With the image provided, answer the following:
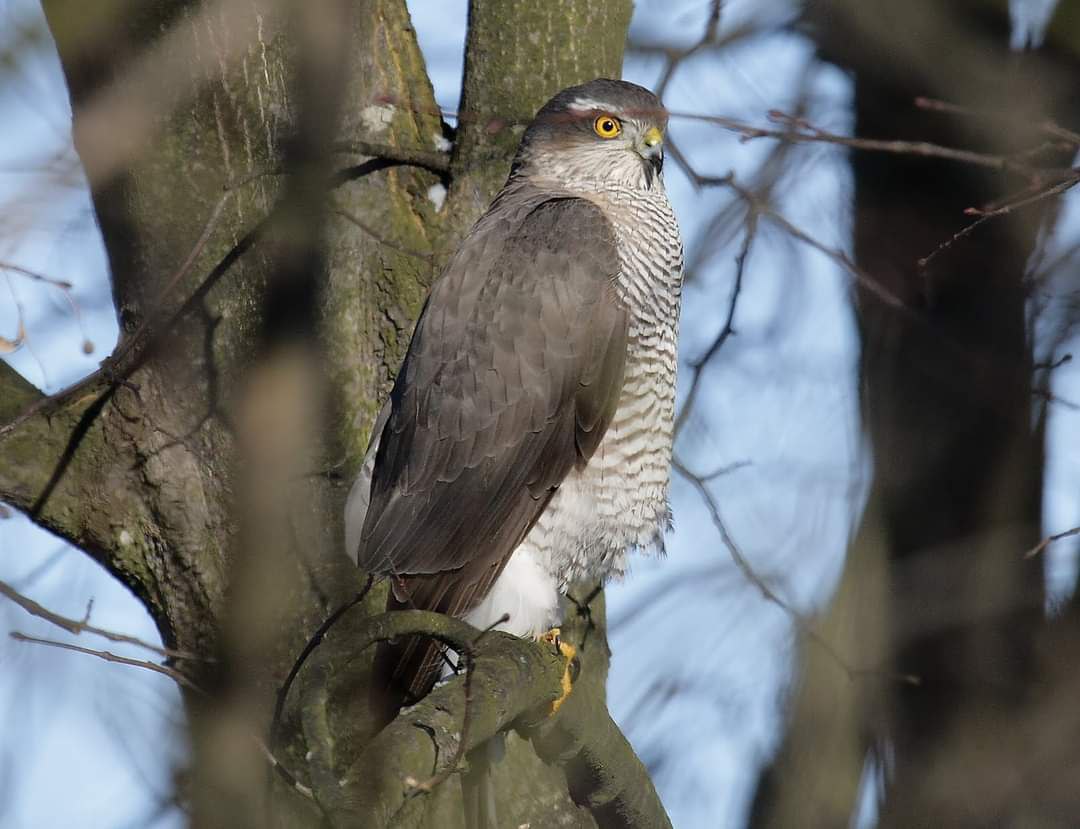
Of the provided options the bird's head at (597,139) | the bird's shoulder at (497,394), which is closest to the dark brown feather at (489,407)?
the bird's shoulder at (497,394)

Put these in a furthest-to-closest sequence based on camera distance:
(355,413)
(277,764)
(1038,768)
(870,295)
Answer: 1. (870,295)
2. (1038,768)
3. (355,413)
4. (277,764)

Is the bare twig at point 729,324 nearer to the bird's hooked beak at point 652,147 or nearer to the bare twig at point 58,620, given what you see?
the bird's hooked beak at point 652,147

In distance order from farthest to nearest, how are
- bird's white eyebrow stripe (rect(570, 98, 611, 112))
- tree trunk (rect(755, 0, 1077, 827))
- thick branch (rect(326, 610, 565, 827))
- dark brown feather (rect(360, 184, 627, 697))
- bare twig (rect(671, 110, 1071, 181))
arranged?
1. tree trunk (rect(755, 0, 1077, 827))
2. bird's white eyebrow stripe (rect(570, 98, 611, 112))
3. dark brown feather (rect(360, 184, 627, 697))
4. bare twig (rect(671, 110, 1071, 181))
5. thick branch (rect(326, 610, 565, 827))

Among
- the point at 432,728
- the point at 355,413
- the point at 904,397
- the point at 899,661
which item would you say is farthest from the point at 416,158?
the point at 899,661

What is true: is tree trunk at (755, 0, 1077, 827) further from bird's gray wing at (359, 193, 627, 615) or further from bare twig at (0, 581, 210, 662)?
bare twig at (0, 581, 210, 662)

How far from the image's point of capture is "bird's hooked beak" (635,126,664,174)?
3.79m

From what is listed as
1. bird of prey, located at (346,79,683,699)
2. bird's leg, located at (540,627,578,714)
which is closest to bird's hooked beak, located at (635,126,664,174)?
bird of prey, located at (346,79,683,699)

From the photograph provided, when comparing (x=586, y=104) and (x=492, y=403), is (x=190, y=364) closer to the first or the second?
(x=492, y=403)

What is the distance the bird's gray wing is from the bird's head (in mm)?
383

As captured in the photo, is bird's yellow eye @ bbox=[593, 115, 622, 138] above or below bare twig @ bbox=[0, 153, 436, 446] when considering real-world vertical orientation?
above

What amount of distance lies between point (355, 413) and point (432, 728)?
1366 mm

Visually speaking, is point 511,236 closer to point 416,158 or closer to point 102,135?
point 416,158

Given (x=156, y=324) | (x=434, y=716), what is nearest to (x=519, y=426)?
(x=156, y=324)

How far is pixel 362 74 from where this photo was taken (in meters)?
3.55
